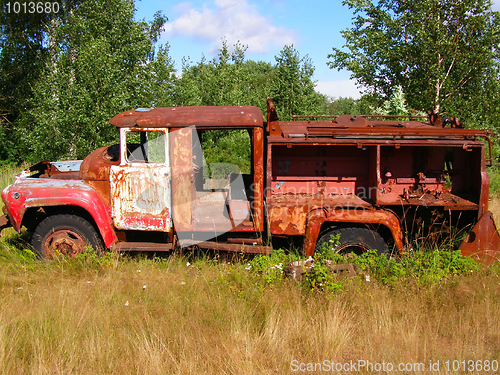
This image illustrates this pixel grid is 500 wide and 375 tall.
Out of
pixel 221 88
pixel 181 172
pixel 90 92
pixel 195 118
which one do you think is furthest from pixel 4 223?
pixel 221 88

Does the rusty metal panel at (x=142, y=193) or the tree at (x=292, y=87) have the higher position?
the tree at (x=292, y=87)

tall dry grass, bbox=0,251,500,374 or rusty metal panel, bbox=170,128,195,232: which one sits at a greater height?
rusty metal panel, bbox=170,128,195,232

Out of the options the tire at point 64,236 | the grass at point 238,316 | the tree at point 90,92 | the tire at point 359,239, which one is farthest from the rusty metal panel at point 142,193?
the tree at point 90,92

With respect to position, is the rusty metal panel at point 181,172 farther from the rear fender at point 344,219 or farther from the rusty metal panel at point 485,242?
the rusty metal panel at point 485,242

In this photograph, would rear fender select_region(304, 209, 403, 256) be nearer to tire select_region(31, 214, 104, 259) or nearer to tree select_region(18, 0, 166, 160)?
tire select_region(31, 214, 104, 259)

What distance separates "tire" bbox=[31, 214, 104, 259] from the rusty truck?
0.01 metres

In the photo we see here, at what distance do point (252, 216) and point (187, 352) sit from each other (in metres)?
2.15

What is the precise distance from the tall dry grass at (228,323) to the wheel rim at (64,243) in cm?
53

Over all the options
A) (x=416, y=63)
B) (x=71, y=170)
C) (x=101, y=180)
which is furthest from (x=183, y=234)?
(x=416, y=63)

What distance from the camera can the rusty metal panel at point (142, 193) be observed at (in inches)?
189

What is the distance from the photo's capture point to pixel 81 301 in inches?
156

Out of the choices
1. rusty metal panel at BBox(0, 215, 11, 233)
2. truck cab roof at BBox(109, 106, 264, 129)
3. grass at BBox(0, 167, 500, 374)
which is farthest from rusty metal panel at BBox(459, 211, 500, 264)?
rusty metal panel at BBox(0, 215, 11, 233)

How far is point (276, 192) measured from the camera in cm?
514

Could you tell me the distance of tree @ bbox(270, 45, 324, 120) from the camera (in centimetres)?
1491
